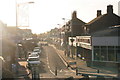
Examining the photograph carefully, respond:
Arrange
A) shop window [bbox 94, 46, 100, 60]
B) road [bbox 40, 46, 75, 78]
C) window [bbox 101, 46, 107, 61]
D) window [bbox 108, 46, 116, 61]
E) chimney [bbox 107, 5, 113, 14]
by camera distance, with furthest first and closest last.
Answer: chimney [bbox 107, 5, 113, 14] → shop window [bbox 94, 46, 100, 60] → window [bbox 101, 46, 107, 61] → window [bbox 108, 46, 116, 61] → road [bbox 40, 46, 75, 78]

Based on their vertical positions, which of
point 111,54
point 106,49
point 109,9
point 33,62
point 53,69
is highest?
point 109,9

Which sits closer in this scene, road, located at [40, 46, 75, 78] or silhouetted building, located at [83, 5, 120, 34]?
road, located at [40, 46, 75, 78]

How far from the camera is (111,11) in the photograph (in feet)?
144

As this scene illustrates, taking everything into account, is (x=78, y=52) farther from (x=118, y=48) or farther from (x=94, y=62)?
(x=118, y=48)

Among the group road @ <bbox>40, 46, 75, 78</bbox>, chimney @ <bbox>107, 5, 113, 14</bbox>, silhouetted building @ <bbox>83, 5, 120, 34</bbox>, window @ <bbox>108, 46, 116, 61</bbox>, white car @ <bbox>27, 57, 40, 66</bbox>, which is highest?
chimney @ <bbox>107, 5, 113, 14</bbox>

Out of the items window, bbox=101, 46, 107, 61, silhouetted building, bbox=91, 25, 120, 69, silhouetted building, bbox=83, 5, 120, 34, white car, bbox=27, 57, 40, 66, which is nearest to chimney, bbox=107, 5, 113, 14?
silhouetted building, bbox=83, 5, 120, 34

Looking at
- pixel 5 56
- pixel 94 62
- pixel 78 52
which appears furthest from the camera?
pixel 78 52

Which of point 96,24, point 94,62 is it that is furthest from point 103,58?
point 96,24

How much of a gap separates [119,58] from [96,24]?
1569 centimetres

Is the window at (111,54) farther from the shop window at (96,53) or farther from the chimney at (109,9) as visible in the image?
the chimney at (109,9)

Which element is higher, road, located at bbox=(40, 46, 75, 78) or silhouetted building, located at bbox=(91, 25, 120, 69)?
silhouetted building, located at bbox=(91, 25, 120, 69)

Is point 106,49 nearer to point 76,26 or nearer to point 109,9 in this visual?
point 109,9

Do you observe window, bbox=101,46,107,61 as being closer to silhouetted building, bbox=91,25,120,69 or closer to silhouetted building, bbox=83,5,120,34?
silhouetted building, bbox=91,25,120,69

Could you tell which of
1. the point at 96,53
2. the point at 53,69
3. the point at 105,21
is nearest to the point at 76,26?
the point at 105,21
